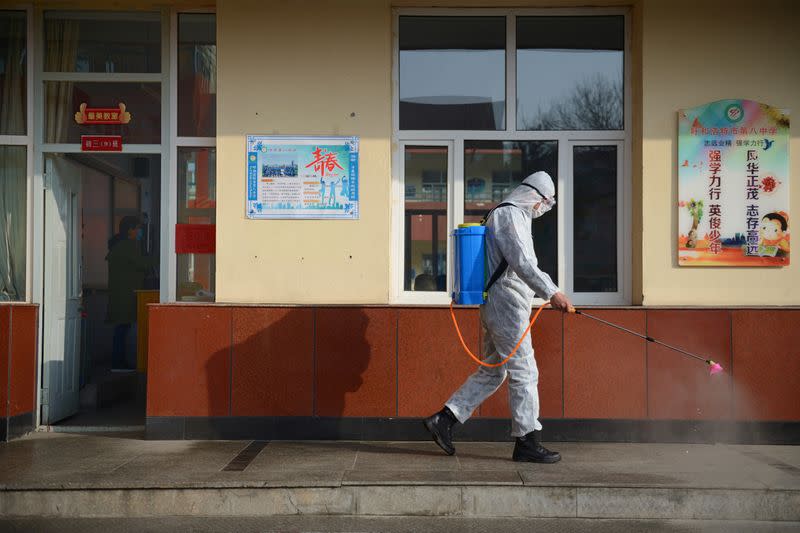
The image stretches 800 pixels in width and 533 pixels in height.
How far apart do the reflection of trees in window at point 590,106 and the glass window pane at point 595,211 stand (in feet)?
0.78

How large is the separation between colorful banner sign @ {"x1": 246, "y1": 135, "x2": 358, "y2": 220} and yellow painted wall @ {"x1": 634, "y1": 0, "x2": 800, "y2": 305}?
250cm

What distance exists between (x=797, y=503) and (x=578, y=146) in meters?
3.40

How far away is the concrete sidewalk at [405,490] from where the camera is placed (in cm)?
521

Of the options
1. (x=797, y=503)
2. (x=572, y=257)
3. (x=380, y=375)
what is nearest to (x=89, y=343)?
(x=380, y=375)

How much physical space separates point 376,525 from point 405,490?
329mm

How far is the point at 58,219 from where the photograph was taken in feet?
24.8

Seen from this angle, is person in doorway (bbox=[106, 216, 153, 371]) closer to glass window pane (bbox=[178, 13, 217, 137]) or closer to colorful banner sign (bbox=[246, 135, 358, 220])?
glass window pane (bbox=[178, 13, 217, 137])

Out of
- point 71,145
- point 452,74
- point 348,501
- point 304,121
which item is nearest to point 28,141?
point 71,145

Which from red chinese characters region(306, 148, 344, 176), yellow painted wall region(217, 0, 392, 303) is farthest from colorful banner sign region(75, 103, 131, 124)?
red chinese characters region(306, 148, 344, 176)

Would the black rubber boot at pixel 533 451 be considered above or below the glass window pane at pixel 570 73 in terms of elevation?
below

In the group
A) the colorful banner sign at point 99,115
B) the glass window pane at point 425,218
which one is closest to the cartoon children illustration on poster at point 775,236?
the glass window pane at point 425,218

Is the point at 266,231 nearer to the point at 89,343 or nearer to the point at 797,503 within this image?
the point at 89,343

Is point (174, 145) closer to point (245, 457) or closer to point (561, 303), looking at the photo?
point (245, 457)

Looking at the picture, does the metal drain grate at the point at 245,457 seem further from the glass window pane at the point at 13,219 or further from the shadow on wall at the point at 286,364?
the glass window pane at the point at 13,219
